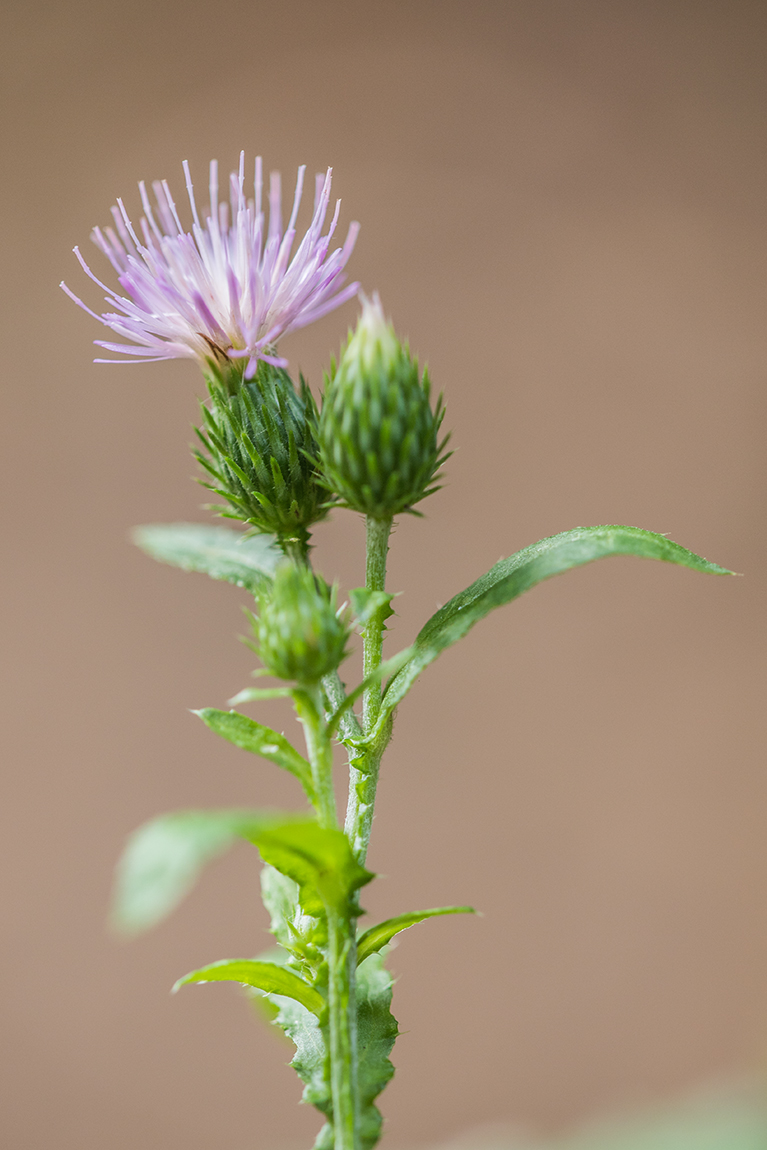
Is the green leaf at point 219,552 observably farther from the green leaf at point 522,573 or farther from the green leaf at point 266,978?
the green leaf at point 266,978

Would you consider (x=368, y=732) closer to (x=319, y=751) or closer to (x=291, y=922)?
(x=319, y=751)

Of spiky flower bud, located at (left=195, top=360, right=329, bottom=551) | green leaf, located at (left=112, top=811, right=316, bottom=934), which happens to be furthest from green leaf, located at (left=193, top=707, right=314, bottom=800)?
spiky flower bud, located at (left=195, top=360, right=329, bottom=551)

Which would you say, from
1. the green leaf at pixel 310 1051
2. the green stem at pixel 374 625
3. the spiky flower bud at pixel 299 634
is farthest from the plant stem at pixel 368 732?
the green leaf at pixel 310 1051

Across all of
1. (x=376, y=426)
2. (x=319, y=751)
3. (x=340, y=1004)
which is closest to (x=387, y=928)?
(x=340, y=1004)

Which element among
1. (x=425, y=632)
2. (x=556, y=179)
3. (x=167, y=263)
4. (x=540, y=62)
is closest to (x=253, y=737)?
(x=425, y=632)

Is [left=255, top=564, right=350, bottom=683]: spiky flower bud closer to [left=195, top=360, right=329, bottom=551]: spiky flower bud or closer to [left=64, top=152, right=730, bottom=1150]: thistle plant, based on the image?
[left=64, top=152, right=730, bottom=1150]: thistle plant

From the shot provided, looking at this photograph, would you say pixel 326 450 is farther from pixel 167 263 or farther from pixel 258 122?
pixel 258 122
